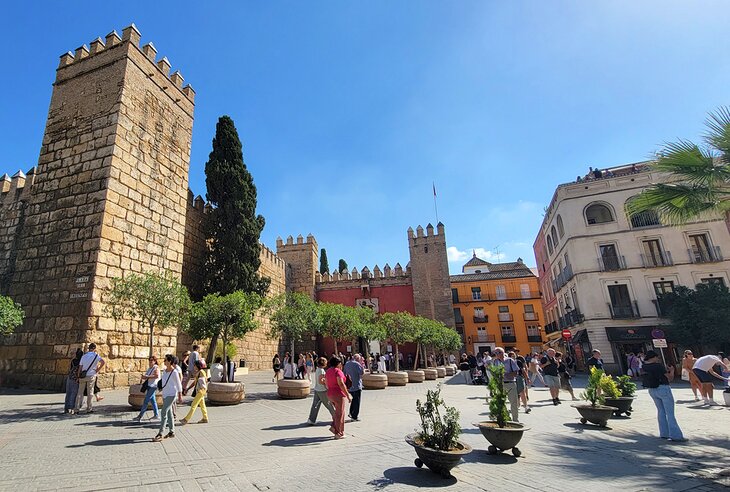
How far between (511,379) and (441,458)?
457 cm

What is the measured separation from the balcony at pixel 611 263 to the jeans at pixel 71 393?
2514 centimetres

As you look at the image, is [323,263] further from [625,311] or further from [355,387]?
[355,387]

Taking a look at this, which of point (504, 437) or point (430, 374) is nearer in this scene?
point (504, 437)

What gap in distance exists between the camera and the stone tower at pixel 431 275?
98.2 feet

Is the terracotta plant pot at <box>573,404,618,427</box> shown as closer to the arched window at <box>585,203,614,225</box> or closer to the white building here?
the white building

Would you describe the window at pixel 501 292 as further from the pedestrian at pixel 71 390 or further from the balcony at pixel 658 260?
the pedestrian at pixel 71 390

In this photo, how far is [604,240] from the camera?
2292 cm

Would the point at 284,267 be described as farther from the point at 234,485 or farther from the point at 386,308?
the point at 234,485

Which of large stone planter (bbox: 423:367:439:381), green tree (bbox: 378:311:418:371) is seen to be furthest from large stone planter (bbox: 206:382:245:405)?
large stone planter (bbox: 423:367:439:381)

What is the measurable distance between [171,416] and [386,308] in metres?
26.4

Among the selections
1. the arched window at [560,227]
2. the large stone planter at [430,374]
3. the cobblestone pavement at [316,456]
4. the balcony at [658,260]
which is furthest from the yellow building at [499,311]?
the cobblestone pavement at [316,456]

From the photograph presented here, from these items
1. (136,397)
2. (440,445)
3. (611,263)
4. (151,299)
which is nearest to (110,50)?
(151,299)

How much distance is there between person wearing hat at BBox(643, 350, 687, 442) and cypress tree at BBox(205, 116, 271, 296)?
1424 centimetres

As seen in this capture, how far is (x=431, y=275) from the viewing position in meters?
30.9
